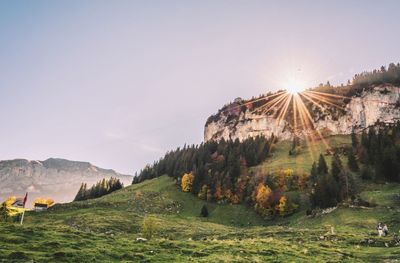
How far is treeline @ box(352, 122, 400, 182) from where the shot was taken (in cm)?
10288

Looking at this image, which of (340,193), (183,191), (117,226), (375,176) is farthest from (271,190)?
(117,226)

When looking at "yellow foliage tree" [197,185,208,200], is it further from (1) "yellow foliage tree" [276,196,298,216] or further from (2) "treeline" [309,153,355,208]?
(2) "treeline" [309,153,355,208]

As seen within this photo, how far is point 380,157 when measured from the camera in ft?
358

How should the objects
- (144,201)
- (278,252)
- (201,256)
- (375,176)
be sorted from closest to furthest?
(201,256) → (278,252) → (375,176) → (144,201)

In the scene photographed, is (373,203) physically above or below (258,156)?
below

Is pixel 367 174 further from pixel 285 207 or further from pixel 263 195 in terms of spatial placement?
pixel 263 195

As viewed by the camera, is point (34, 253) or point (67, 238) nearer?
point (34, 253)

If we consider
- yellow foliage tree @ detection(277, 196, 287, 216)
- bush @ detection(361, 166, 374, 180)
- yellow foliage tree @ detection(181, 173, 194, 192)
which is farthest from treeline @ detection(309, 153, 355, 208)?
yellow foliage tree @ detection(181, 173, 194, 192)

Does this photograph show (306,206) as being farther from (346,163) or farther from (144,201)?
(144,201)

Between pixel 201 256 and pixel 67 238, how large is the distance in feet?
35.9

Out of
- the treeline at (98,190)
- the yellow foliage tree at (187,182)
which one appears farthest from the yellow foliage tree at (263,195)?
the treeline at (98,190)

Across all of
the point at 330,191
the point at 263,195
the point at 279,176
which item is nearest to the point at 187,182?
the point at 279,176

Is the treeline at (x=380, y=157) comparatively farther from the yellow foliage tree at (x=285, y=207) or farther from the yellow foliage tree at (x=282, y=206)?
the yellow foliage tree at (x=282, y=206)

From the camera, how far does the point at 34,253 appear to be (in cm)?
2200
